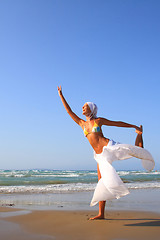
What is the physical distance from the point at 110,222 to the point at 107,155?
1282 mm

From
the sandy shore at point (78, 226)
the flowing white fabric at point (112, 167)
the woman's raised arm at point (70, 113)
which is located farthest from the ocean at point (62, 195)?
the woman's raised arm at point (70, 113)

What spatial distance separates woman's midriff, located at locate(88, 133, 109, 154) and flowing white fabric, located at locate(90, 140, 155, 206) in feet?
0.46

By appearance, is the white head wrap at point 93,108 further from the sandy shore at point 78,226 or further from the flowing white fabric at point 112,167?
the sandy shore at point 78,226

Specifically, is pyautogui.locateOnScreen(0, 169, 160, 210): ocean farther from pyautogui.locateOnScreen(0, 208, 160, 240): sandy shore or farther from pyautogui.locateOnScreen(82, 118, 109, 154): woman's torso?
pyautogui.locateOnScreen(82, 118, 109, 154): woman's torso

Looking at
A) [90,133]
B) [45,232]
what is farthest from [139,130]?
[45,232]

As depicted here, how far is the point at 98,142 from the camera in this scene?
4.84 metres

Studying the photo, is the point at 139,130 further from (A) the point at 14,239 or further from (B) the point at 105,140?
(A) the point at 14,239

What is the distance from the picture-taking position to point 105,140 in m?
4.80

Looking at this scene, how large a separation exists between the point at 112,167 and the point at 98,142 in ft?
1.96

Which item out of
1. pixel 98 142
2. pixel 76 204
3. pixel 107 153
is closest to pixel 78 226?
pixel 107 153

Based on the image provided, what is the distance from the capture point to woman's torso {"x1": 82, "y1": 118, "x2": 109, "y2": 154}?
4812mm

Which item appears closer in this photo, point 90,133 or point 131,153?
point 131,153

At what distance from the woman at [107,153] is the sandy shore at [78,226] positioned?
0.47 m

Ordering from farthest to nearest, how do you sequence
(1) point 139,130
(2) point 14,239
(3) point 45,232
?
(1) point 139,130 → (3) point 45,232 → (2) point 14,239
